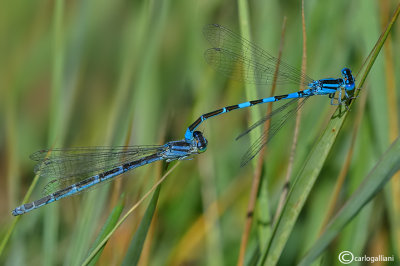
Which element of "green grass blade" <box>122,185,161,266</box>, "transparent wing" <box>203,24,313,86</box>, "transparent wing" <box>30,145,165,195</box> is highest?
"transparent wing" <box>203,24,313,86</box>

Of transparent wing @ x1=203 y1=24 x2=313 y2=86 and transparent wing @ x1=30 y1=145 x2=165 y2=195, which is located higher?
transparent wing @ x1=203 y1=24 x2=313 y2=86

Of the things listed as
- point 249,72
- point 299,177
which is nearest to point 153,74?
point 249,72

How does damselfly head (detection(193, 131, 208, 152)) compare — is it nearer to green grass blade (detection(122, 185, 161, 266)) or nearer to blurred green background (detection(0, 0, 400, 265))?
blurred green background (detection(0, 0, 400, 265))

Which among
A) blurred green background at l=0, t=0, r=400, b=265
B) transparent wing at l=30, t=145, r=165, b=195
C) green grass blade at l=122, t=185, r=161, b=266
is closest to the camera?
green grass blade at l=122, t=185, r=161, b=266

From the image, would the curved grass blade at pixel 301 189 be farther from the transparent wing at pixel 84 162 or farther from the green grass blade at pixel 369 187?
the transparent wing at pixel 84 162

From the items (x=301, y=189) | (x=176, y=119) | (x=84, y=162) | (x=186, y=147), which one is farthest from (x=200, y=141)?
(x=176, y=119)

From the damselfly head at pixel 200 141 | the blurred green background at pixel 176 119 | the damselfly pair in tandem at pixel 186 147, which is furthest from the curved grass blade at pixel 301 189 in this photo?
the damselfly head at pixel 200 141

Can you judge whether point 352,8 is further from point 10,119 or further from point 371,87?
point 10,119

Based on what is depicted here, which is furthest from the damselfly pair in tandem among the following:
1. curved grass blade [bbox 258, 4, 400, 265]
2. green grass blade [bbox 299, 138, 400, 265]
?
green grass blade [bbox 299, 138, 400, 265]
